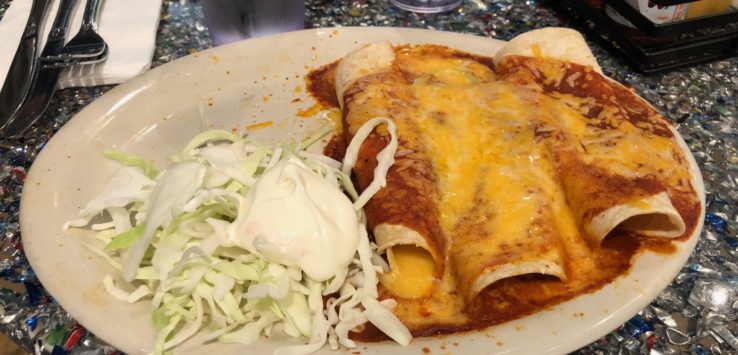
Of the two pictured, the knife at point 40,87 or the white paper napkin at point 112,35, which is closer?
the knife at point 40,87

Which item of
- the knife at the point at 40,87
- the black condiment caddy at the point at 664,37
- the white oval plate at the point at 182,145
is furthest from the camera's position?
the black condiment caddy at the point at 664,37

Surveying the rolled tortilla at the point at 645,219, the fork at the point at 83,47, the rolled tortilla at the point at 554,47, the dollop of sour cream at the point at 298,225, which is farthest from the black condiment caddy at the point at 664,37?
the fork at the point at 83,47

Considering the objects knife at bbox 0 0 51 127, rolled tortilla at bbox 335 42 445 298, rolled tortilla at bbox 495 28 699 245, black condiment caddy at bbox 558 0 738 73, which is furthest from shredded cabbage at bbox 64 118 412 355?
black condiment caddy at bbox 558 0 738 73

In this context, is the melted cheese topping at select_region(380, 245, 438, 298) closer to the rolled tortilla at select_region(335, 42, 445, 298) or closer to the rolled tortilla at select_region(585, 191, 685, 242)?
the rolled tortilla at select_region(335, 42, 445, 298)

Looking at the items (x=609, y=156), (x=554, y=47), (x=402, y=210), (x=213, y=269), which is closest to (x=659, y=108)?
(x=554, y=47)

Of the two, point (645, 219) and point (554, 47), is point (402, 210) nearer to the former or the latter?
point (645, 219)

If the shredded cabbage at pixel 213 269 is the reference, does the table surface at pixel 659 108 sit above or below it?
below

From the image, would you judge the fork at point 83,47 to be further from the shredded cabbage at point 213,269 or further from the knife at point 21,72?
the shredded cabbage at point 213,269
